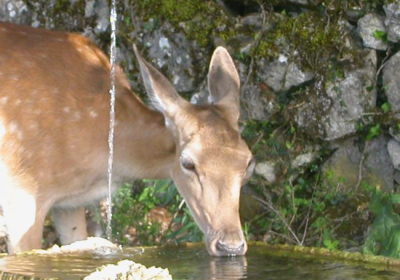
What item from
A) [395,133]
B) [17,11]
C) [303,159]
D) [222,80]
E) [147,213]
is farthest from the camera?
[17,11]

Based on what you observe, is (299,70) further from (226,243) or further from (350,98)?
(226,243)

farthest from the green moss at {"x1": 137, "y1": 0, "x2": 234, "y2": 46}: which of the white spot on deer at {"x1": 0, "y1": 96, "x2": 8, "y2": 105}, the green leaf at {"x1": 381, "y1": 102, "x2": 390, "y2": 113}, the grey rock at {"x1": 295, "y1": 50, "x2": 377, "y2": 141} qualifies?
the white spot on deer at {"x1": 0, "y1": 96, "x2": 8, "y2": 105}

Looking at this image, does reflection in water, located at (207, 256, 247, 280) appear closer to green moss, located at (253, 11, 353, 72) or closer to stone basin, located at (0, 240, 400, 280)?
stone basin, located at (0, 240, 400, 280)

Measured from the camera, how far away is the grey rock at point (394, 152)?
7457 mm

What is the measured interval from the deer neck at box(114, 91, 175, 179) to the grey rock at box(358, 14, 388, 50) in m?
1.91

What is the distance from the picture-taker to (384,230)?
635 cm

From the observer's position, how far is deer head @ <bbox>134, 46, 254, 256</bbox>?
579cm

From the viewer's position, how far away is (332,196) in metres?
7.61

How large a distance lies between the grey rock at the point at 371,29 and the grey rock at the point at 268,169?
1.25 metres

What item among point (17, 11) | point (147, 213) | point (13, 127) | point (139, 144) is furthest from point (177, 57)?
point (13, 127)

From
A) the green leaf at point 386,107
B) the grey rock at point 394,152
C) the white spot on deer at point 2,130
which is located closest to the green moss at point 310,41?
the green leaf at point 386,107

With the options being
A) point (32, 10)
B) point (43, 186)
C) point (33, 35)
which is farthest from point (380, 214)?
point (32, 10)

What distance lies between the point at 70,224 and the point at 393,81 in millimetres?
2722

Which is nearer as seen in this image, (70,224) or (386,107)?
(70,224)
